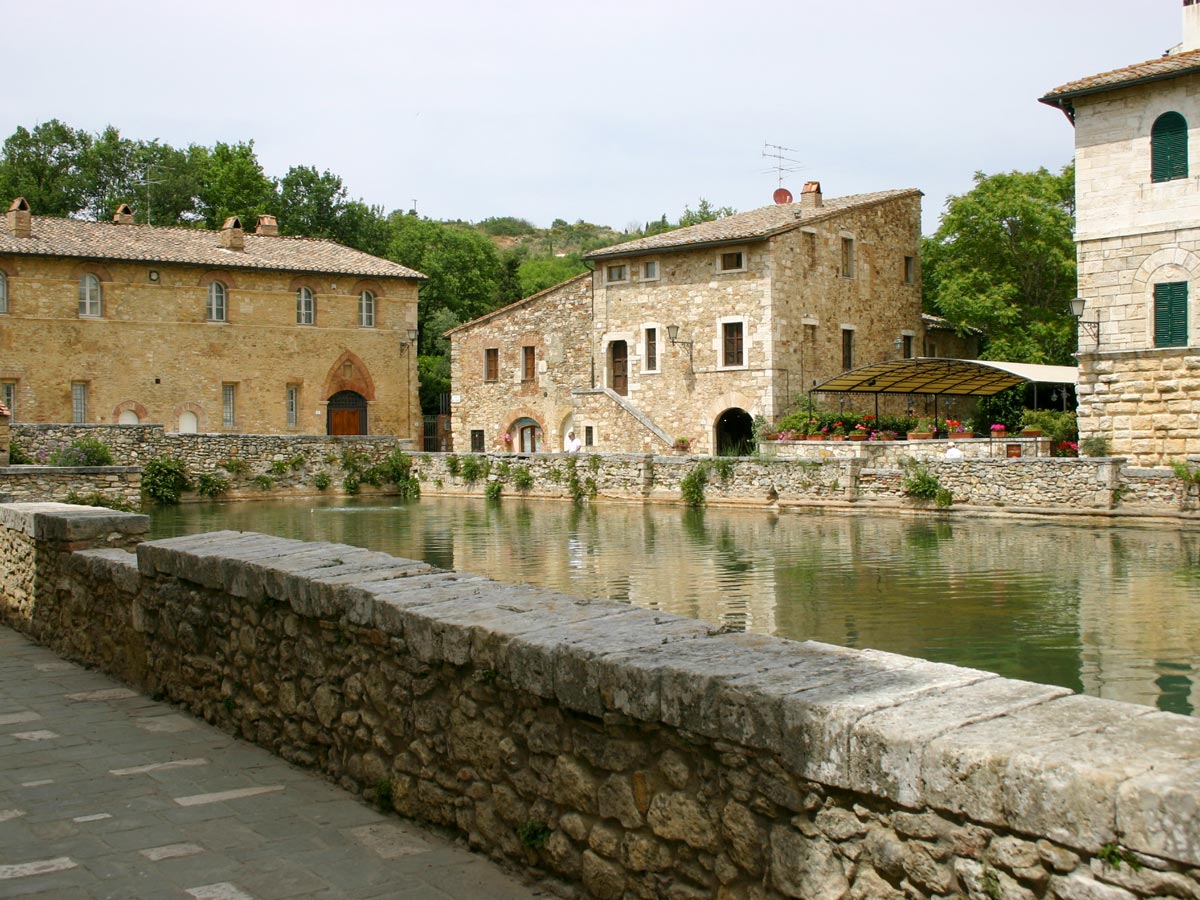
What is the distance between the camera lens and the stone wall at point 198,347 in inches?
1383

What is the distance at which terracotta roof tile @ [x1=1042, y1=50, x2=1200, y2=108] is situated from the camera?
2259 centimetres

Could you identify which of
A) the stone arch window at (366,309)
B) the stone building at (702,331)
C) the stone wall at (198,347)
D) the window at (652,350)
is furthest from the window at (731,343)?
the stone arch window at (366,309)

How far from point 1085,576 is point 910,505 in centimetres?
909

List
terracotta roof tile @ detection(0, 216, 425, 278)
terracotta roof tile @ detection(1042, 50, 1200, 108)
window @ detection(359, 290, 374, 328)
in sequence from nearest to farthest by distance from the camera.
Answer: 1. terracotta roof tile @ detection(1042, 50, 1200, 108)
2. terracotta roof tile @ detection(0, 216, 425, 278)
3. window @ detection(359, 290, 374, 328)

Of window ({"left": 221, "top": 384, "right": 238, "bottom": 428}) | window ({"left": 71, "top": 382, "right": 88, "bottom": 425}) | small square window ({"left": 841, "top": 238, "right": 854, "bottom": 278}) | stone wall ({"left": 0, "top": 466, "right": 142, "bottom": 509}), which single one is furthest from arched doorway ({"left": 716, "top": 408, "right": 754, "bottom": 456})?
window ({"left": 71, "top": 382, "right": 88, "bottom": 425})

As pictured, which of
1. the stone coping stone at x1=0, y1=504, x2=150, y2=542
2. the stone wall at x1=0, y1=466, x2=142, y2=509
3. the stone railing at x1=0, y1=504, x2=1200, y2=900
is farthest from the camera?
the stone wall at x1=0, y1=466, x2=142, y2=509

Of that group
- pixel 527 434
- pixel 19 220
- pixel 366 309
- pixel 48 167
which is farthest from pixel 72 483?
pixel 48 167

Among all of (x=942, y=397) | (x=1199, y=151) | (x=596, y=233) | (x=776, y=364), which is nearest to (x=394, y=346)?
(x=776, y=364)

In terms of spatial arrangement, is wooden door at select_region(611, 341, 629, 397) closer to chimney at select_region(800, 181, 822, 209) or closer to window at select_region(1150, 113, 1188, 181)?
chimney at select_region(800, 181, 822, 209)

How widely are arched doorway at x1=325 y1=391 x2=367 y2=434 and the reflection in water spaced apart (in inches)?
559

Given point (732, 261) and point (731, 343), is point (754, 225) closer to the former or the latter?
point (732, 261)

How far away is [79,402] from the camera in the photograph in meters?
36.0

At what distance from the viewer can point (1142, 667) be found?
905cm

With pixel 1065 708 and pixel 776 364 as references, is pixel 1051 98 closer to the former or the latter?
pixel 776 364
